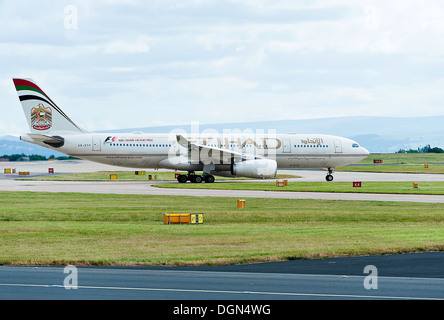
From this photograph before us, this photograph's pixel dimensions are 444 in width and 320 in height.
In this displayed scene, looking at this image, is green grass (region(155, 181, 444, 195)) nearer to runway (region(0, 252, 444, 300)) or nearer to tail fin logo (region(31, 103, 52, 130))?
tail fin logo (region(31, 103, 52, 130))

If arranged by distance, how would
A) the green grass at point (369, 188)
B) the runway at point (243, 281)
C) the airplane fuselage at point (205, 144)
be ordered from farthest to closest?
the airplane fuselage at point (205, 144), the green grass at point (369, 188), the runway at point (243, 281)

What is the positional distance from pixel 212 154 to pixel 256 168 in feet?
13.5

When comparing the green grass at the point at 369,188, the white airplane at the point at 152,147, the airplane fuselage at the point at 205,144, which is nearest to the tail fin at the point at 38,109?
the white airplane at the point at 152,147

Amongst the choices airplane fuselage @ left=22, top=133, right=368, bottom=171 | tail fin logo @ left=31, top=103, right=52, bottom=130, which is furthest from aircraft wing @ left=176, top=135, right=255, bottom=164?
tail fin logo @ left=31, top=103, right=52, bottom=130

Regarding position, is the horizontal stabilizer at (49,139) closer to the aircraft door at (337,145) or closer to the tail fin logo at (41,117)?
the tail fin logo at (41,117)

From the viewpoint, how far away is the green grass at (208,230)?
19.3m

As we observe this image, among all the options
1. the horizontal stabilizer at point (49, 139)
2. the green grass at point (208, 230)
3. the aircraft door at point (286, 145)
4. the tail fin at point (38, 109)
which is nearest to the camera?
the green grass at point (208, 230)

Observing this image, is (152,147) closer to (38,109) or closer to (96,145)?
(96,145)

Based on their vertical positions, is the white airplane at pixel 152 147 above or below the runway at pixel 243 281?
above

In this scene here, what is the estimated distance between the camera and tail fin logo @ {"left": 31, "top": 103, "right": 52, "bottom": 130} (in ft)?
184

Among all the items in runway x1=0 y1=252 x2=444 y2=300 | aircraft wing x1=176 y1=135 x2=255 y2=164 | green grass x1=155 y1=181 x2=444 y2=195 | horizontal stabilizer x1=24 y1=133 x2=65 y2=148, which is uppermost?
horizontal stabilizer x1=24 y1=133 x2=65 y2=148

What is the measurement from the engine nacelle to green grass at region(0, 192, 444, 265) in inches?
575

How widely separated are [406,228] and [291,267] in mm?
9966

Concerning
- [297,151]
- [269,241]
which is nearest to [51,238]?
[269,241]
